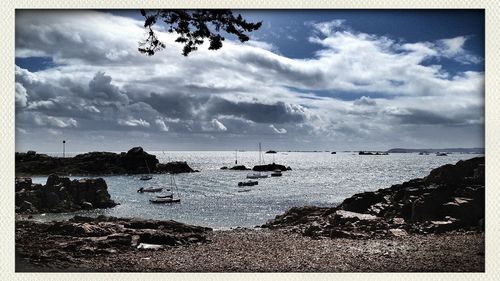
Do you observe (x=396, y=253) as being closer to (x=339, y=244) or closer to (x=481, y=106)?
(x=339, y=244)

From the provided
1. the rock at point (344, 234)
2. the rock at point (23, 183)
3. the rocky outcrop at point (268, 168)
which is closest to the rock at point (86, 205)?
the rock at point (23, 183)

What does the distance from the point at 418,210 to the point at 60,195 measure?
30697 millimetres

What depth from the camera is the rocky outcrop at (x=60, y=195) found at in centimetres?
3317

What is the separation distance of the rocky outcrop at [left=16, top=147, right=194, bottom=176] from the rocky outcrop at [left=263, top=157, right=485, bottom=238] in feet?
183

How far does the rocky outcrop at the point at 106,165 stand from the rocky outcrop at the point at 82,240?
5322 centimetres

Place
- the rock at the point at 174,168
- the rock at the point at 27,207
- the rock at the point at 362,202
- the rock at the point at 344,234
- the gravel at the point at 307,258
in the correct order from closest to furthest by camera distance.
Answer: the gravel at the point at 307,258 < the rock at the point at 344,234 < the rock at the point at 362,202 < the rock at the point at 27,207 < the rock at the point at 174,168

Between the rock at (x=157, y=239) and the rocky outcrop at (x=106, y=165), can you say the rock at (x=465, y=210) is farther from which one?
the rocky outcrop at (x=106, y=165)

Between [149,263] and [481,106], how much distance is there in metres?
9.45

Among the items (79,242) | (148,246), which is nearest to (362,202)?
(148,246)

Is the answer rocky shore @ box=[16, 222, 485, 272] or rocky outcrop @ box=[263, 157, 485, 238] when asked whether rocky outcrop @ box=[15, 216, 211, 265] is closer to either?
rocky shore @ box=[16, 222, 485, 272]

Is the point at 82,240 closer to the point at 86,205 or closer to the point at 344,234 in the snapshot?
the point at 344,234

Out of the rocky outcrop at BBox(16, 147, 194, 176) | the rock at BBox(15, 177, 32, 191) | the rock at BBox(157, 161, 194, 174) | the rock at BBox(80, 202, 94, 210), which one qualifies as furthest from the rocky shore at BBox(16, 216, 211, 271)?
the rock at BBox(157, 161, 194, 174)

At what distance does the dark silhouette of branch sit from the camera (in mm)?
11484

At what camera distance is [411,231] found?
15180 millimetres
